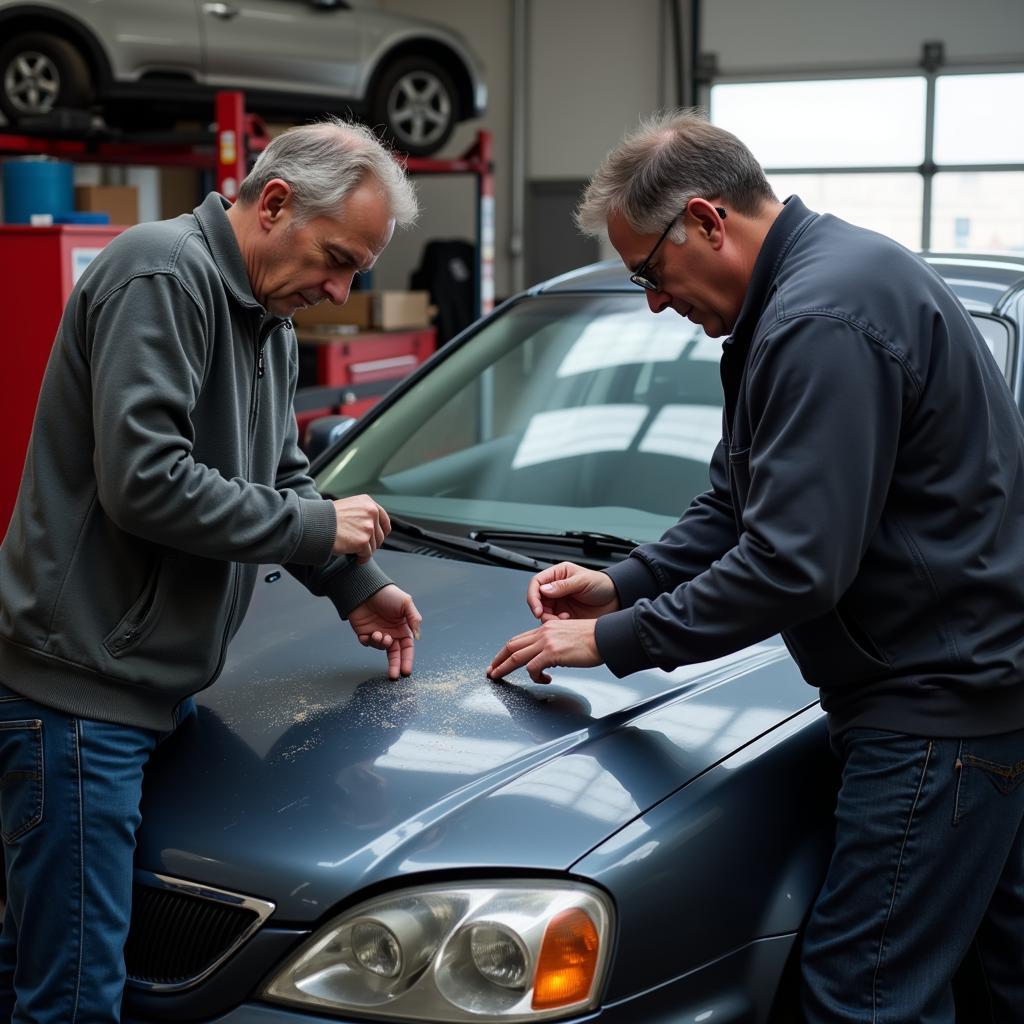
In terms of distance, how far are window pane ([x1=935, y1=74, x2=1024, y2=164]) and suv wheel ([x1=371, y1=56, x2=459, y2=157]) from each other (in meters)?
5.02

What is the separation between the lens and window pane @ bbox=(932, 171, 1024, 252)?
11.5 meters

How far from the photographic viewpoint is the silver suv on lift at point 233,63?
7.11 meters

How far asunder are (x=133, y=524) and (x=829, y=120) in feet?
37.1

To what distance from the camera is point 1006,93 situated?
11.2 m

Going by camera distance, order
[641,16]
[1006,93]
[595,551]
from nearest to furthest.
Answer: [595,551]
[1006,93]
[641,16]

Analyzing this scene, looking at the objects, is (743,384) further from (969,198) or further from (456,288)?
(969,198)

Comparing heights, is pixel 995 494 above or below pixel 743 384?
below

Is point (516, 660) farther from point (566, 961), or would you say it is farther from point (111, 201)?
point (111, 201)

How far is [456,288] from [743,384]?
8636 millimetres

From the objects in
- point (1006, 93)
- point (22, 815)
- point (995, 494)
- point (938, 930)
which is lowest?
point (938, 930)

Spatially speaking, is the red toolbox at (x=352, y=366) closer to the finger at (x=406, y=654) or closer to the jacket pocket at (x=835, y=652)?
the finger at (x=406, y=654)

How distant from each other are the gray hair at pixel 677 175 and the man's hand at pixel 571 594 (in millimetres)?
575

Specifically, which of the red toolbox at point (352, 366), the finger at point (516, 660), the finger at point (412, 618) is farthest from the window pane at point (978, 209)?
the finger at point (516, 660)

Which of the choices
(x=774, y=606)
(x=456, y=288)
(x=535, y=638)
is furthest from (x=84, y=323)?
(x=456, y=288)
